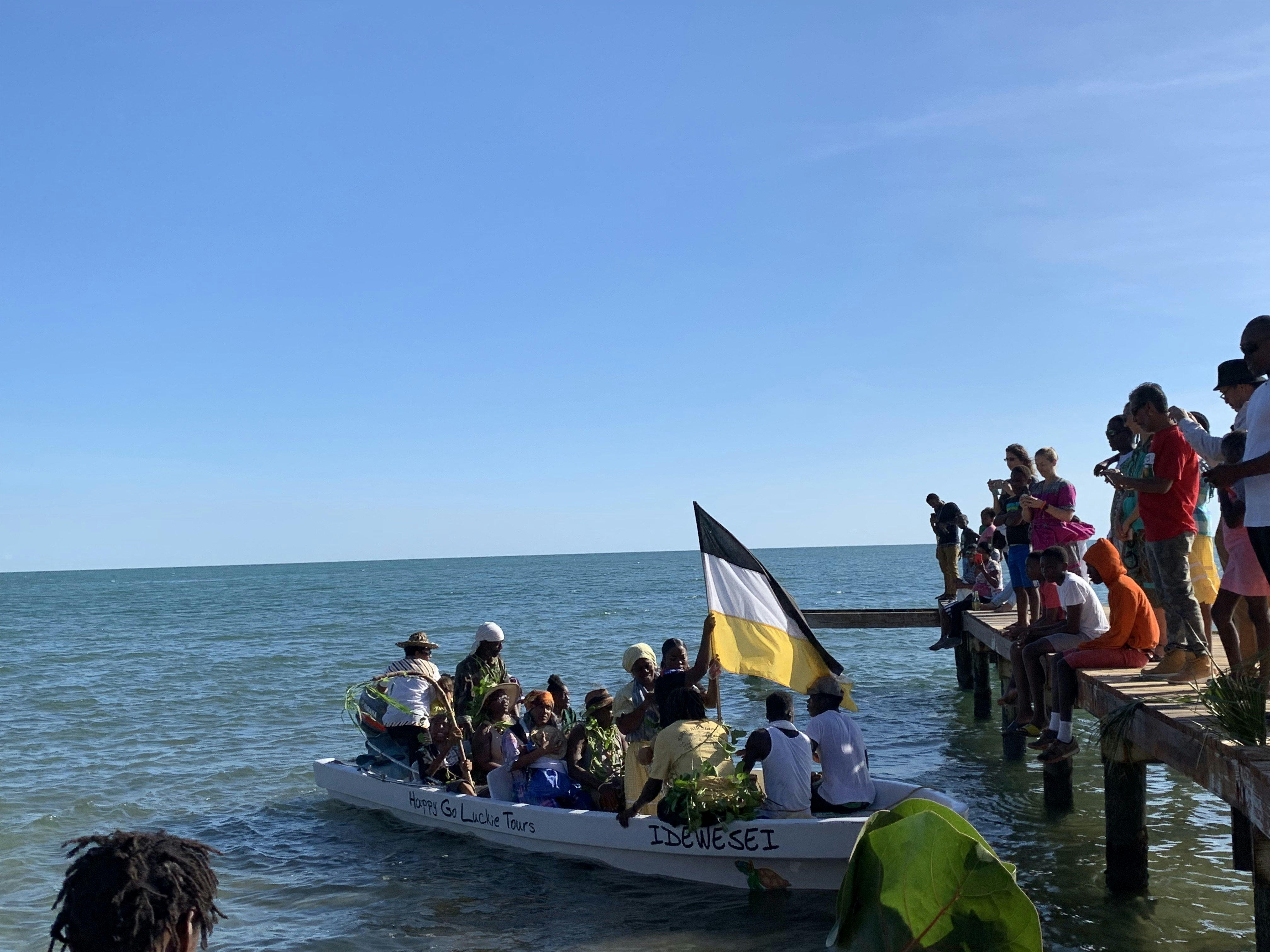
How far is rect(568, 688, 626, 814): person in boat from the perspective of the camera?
973 centimetres

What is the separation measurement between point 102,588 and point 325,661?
103663mm

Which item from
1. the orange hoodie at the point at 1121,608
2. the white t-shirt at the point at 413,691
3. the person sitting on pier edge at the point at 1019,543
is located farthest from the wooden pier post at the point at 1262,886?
the white t-shirt at the point at 413,691

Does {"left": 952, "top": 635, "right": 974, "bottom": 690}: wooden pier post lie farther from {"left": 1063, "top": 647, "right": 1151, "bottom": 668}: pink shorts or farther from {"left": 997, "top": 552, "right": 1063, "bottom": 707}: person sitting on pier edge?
{"left": 1063, "top": 647, "right": 1151, "bottom": 668}: pink shorts

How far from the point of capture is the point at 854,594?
67562mm

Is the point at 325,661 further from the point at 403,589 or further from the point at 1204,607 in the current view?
the point at 403,589

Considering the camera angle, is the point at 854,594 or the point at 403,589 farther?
the point at 403,589

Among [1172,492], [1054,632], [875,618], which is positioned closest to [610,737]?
[1054,632]

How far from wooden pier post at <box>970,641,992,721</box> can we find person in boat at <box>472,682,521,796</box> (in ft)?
A: 32.4

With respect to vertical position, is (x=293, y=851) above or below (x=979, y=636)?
below

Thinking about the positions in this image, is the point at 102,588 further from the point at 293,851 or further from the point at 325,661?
the point at 293,851

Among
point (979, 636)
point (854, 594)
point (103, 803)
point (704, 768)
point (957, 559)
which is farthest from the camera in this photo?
point (854, 594)

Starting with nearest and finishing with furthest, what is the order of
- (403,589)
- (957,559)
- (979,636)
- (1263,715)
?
1. (1263,715)
2. (979,636)
3. (957,559)
4. (403,589)

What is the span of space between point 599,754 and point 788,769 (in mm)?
2240

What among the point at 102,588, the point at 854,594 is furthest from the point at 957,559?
the point at 102,588
